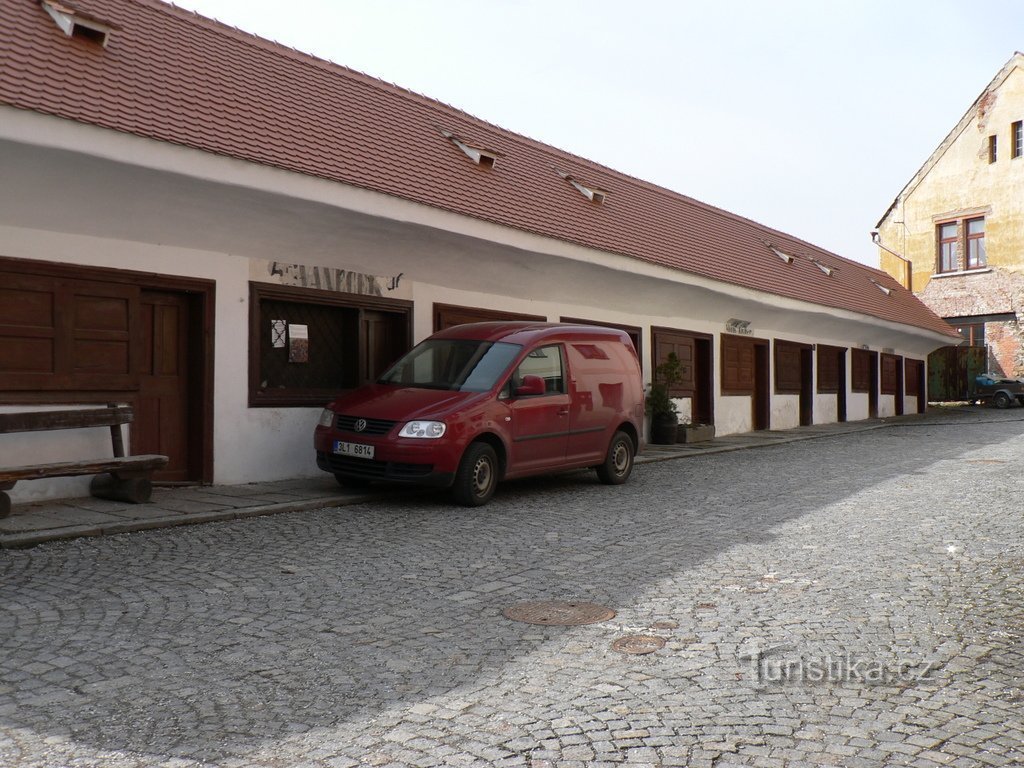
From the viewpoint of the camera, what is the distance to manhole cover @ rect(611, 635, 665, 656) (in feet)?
16.0

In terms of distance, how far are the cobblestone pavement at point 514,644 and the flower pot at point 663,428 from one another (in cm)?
994

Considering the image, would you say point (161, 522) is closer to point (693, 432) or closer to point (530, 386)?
point (530, 386)

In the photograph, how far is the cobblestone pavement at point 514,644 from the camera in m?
3.65

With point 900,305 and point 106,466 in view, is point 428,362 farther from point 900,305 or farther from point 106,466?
point 900,305

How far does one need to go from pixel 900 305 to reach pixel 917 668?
30818mm

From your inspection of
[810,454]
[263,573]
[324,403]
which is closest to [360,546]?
[263,573]

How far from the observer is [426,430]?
32.4ft

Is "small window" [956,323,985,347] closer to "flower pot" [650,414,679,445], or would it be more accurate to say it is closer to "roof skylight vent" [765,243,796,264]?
"roof skylight vent" [765,243,796,264]

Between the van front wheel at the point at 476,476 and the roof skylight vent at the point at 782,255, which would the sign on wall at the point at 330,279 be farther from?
the roof skylight vent at the point at 782,255

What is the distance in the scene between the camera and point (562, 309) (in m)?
17.2

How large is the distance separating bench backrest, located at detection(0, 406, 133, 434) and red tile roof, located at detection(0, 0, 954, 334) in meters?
2.70

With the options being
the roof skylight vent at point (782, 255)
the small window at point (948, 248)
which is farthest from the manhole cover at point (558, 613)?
the small window at point (948, 248)

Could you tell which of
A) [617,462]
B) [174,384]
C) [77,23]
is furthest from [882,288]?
[77,23]

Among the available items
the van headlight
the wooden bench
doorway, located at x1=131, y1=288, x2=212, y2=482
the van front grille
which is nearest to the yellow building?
the van headlight
